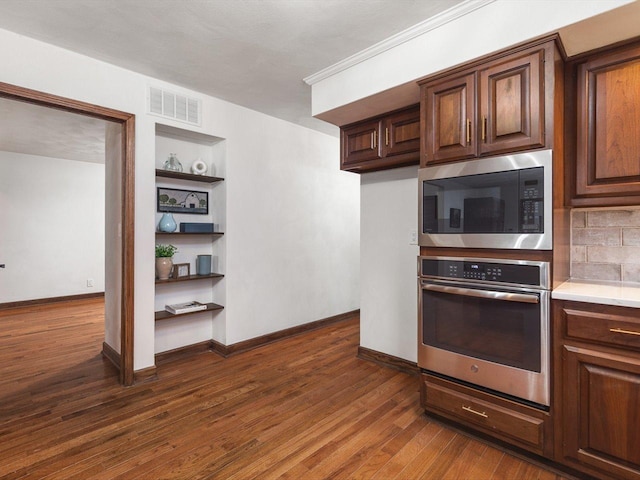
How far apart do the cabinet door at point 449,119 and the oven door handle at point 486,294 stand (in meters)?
0.79

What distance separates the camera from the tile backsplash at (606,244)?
2.04 metres

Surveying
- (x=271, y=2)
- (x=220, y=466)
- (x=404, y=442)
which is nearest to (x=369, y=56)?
(x=271, y=2)

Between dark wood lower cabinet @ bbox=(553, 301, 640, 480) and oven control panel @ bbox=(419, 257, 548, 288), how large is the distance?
18 cm

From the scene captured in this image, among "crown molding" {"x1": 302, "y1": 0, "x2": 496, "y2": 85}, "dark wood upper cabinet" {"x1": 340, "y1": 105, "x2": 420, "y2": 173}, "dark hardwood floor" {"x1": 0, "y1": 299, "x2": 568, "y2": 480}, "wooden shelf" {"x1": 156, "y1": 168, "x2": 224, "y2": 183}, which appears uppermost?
"crown molding" {"x1": 302, "y1": 0, "x2": 496, "y2": 85}

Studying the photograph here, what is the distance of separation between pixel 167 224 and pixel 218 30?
1.75 metres

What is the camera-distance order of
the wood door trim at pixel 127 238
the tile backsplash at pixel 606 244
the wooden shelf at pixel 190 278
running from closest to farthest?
the tile backsplash at pixel 606 244 → the wood door trim at pixel 127 238 → the wooden shelf at pixel 190 278

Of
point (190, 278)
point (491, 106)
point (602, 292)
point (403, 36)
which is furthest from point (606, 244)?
point (190, 278)

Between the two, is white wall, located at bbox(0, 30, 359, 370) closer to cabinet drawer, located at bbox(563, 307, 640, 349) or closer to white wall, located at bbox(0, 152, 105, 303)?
cabinet drawer, located at bbox(563, 307, 640, 349)

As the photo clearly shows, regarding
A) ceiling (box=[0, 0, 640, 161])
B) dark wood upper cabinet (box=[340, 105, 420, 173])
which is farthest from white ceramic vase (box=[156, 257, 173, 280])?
dark wood upper cabinet (box=[340, 105, 420, 173])

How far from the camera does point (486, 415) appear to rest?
1918 millimetres

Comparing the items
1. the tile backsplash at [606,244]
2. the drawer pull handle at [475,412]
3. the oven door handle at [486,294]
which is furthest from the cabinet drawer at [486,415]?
the tile backsplash at [606,244]

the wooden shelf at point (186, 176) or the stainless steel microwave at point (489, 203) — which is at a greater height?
the wooden shelf at point (186, 176)

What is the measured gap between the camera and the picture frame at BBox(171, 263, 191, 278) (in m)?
3.33

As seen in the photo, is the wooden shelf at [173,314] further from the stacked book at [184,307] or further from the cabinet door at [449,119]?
the cabinet door at [449,119]
